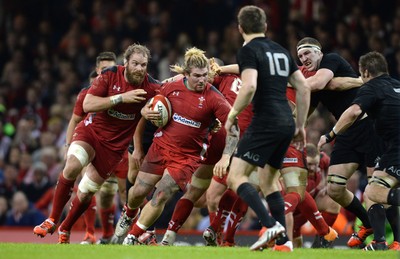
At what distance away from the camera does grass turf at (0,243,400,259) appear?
30.3ft

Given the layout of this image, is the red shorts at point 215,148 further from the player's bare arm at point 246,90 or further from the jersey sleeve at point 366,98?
the player's bare arm at point 246,90

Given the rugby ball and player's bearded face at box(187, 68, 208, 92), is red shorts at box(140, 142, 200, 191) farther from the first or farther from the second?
player's bearded face at box(187, 68, 208, 92)

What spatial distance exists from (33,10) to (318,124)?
8229 mm

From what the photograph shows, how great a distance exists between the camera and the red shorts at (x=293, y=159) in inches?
462

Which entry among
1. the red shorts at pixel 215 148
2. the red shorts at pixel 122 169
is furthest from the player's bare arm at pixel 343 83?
the red shorts at pixel 122 169

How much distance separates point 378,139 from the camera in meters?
12.2

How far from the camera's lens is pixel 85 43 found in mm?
21125

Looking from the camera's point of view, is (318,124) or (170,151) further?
(318,124)

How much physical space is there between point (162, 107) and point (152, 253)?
7.18ft

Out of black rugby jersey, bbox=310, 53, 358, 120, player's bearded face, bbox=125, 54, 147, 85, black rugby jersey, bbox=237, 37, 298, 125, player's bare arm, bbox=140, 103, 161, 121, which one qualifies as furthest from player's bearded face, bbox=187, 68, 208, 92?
black rugby jersey, bbox=310, 53, 358, 120

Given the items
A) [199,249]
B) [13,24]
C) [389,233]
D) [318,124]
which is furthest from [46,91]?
[199,249]

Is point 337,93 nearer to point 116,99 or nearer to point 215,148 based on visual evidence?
point 215,148

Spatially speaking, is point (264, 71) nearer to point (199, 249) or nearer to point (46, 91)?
point (199, 249)

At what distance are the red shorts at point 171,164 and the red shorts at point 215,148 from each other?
0.45 metres
